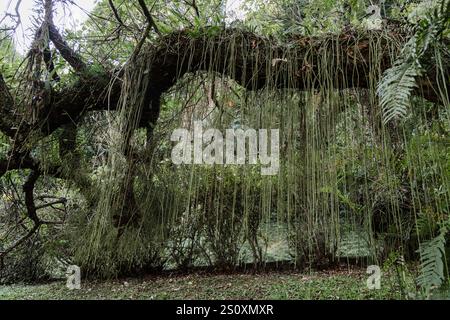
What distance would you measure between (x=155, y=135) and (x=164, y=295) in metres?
1.05

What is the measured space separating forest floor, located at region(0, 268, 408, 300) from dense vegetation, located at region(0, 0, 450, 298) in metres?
0.17

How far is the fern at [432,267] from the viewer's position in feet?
3.81

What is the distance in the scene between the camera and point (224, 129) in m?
1.75

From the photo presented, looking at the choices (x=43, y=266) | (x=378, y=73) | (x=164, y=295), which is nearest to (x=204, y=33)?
(x=378, y=73)

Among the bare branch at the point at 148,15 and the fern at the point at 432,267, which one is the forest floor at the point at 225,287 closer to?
the fern at the point at 432,267

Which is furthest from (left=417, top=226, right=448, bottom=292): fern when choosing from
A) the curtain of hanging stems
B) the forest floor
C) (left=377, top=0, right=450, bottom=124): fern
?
the forest floor

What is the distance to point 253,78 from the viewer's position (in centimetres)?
171

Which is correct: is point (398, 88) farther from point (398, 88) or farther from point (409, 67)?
point (409, 67)

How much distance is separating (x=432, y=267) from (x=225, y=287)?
5.25ft

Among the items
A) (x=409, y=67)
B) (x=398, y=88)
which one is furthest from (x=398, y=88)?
(x=409, y=67)

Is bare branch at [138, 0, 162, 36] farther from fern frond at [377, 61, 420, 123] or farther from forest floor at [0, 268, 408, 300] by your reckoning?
forest floor at [0, 268, 408, 300]

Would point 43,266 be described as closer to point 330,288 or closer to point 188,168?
point 188,168

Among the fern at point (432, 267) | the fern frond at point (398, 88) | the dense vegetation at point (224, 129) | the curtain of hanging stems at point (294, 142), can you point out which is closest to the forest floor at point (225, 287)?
the dense vegetation at point (224, 129)

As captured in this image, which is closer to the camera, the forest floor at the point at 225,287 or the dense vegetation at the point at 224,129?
the dense vegetation at the point at 224,129
